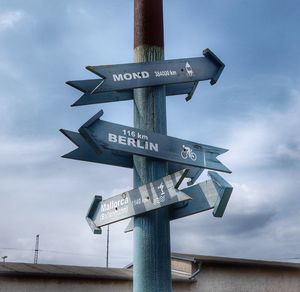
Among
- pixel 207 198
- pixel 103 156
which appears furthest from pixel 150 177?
pixel 207 198

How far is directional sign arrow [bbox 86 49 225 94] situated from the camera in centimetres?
547

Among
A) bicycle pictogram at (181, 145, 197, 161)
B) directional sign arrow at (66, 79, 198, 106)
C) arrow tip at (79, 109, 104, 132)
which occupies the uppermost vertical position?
directional sign arrow at (66, 79, 198, 106)

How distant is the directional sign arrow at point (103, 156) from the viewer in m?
5.32

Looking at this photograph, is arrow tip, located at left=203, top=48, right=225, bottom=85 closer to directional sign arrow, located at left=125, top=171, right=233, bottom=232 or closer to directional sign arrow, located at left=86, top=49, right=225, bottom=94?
directional sign arrow, located at left=86, top=49, right=225, bottom=94

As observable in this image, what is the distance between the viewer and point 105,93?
5746 millimetres

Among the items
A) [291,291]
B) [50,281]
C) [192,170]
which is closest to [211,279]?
[291,291]

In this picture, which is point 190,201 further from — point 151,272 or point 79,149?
point 79,149

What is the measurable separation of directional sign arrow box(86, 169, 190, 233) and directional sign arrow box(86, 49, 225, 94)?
3.82 feet

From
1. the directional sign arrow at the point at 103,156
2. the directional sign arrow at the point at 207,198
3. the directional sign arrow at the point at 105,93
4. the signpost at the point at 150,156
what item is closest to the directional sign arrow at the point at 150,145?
the signpost at the point at 150,156

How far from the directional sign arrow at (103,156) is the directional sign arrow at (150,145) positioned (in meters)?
0.13

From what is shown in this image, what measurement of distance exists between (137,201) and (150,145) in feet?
2.00

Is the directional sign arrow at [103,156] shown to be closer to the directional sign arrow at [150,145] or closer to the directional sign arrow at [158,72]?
the directional sign arrow at [150,145]

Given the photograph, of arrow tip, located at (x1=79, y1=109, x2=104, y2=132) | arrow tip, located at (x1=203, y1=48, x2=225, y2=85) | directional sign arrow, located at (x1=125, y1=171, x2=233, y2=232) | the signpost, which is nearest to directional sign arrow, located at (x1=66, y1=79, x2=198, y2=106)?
the signpost

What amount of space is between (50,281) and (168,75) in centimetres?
1017
